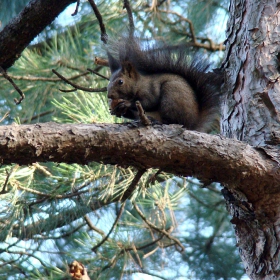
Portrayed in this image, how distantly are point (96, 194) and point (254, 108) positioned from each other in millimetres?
938

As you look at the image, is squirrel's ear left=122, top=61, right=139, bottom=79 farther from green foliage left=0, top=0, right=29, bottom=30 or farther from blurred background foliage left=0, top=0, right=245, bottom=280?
green foliage left=0, top=0, right=29, bottom=30

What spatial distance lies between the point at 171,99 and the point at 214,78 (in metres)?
0.18

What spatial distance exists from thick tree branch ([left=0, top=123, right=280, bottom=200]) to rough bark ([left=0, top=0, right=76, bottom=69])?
595 millimetres

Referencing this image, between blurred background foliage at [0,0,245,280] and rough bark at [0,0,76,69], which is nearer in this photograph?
rough bark at [0,0,76,69]

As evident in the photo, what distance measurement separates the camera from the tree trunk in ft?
4.05

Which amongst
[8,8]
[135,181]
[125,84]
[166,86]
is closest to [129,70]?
[125,84]

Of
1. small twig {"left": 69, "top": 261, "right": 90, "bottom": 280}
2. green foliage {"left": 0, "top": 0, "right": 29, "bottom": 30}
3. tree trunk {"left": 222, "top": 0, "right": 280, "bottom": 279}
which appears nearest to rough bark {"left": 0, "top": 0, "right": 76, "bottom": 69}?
tree trunk {"left": 222, "top": 0, "right": 280, "bottom": 279}

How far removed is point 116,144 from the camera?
1029mm

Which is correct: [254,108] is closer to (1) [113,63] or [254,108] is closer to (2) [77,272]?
(1) [113,63]

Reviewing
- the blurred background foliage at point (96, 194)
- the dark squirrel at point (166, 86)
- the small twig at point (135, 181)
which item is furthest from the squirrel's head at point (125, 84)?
the small twig at point (135, 181)

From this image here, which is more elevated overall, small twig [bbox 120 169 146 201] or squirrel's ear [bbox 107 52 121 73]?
squirrel's ear [bbox 107 52 121 73]

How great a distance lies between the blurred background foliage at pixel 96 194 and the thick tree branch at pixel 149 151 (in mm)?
519

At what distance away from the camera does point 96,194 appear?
212cm

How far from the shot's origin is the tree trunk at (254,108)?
4.05ft
